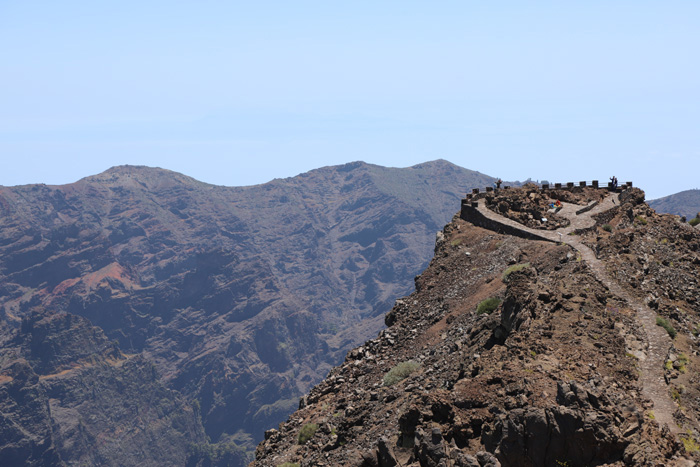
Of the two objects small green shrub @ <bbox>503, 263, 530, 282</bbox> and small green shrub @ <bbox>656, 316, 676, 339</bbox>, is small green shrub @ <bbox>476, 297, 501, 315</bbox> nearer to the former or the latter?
small green shrub @ <bbox>503, 263, 530, 282</bbox>

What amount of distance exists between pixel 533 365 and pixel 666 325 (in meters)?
9.82

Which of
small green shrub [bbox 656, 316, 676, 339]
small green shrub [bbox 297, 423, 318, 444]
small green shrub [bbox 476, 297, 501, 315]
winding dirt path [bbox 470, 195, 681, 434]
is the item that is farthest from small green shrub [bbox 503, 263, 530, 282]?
small green shrub [bbox 297, 423, 318, 444]

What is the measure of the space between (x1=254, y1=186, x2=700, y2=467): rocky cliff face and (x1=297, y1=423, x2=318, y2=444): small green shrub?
0.09m

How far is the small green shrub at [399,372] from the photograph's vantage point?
121 ft

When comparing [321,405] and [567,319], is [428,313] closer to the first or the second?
[321,405]

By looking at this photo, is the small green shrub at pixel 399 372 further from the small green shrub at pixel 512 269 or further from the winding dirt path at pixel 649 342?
the winding dirt path at pixel 649 342

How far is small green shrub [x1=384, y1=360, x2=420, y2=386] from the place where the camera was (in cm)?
3703

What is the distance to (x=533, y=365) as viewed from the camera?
25484 mm

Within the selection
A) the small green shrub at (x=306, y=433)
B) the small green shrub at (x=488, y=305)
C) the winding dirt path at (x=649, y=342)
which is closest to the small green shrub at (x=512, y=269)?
the winding dirt path at (x=649, y=342)

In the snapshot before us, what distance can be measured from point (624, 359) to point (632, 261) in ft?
46.3

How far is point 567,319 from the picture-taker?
31031mm

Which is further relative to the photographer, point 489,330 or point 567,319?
point 489,330

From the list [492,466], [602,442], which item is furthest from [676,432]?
[492,466]

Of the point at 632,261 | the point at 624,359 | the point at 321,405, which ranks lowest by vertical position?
the point at 321,405
